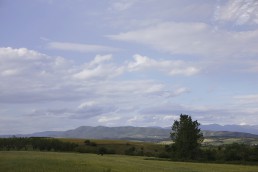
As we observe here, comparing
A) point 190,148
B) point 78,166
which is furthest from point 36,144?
point 78,166

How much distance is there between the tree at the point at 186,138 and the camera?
106938 millimetres

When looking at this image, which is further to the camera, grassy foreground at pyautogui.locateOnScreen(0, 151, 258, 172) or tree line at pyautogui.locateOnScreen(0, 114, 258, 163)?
tree line at pyautogui.locateOnScreen(0, 114, 258, 163)

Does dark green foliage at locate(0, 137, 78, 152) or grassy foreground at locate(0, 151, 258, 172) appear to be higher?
dark green foliage at locate(0, 137, 78, 152)

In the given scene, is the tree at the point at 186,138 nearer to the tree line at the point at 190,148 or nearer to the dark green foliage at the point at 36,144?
the tree line at the point at 190,148

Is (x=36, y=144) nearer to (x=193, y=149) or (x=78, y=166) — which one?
(x=193, y=149)

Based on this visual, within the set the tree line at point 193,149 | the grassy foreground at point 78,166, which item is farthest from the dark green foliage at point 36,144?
the grassy foreground at point 78,166

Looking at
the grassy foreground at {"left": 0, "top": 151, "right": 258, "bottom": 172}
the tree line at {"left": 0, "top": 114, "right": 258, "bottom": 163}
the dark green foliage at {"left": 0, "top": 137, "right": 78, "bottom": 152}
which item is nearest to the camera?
the grassy foreground at {"left": 0, "top": 151, "right": 258, "bottom": 172}

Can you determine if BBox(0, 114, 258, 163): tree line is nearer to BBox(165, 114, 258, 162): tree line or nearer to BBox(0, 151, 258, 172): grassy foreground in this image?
BBox(165, 114, 258, 162): tree line

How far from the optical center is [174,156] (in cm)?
10788

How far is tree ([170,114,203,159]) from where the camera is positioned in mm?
106938

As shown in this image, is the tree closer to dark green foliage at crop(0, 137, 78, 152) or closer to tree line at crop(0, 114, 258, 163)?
tree line at crop(0, 114, 258, 163)

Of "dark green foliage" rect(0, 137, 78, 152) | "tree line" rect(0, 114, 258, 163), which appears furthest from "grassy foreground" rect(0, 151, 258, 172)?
"dark green foliage" rect(0, 137, 78, 152)

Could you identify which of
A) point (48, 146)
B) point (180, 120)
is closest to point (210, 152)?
point (180, 120)

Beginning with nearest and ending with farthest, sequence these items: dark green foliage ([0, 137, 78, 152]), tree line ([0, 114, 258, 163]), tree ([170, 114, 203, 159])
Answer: tree line ([0, 114, 258, 163]) → tree ([170, 114, 203, 159]) → dark green foliage ([0, 137, 78, 152])
